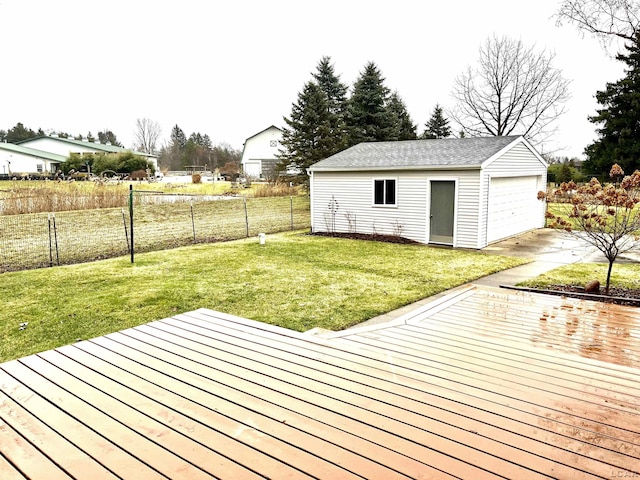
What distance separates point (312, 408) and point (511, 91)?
89.6ft

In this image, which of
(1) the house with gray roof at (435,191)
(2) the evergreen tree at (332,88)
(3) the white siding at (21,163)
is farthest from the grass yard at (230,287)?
(3) the white siding at (21,163)

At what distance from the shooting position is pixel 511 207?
13156mm

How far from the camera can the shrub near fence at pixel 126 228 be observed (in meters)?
10.8

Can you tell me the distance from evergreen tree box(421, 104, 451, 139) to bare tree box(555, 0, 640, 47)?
19485mm

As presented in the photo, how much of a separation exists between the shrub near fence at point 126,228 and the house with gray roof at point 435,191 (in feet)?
7.02

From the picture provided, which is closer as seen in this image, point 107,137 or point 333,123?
point 333,123

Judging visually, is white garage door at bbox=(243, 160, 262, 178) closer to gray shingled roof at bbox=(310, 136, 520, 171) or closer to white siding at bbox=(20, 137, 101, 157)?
white siding at bbox=(20, 137, 101, 157)

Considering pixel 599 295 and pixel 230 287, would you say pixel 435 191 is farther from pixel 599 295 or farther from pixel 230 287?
pixel 230 287

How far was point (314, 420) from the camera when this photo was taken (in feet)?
7.45

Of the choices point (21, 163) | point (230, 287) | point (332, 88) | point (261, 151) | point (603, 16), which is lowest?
point (230, 287)

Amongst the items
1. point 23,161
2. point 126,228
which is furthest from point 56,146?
point 126,228

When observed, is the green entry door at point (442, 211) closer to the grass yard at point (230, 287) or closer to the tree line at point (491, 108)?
the grass yard at point (230, 287)

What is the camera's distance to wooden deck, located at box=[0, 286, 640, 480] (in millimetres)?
1904

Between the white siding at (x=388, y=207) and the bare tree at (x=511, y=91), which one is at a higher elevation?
the bare tree at (x=511, y=91)
